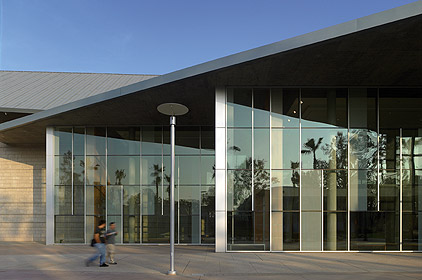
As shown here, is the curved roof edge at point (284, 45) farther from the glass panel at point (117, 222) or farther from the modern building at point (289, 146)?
the glass panel at point (117, 222)

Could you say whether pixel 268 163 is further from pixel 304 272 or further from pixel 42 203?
pixel 42 203

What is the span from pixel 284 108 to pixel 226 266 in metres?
7.17

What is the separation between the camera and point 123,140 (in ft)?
68.3

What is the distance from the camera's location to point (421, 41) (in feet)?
38.7

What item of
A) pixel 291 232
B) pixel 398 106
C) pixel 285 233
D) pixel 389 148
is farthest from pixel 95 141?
pixel 398 106

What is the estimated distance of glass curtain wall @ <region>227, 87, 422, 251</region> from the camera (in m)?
15.8

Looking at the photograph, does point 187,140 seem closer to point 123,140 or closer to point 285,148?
point 123,140

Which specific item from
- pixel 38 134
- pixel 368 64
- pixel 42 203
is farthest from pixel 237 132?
pixel 42 203

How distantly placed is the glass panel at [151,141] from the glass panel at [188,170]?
128 cm

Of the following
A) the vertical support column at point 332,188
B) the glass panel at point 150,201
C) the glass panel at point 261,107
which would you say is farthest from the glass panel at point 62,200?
the vertical support column at point 332,188

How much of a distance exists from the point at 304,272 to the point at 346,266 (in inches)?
74.4

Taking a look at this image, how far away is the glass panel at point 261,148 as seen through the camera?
16.0 metres

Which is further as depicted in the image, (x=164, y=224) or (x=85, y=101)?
(x=164, y=224)

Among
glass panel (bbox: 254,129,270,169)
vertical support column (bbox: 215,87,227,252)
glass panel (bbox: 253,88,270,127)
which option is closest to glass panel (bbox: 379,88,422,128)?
glass panel (bbox: 253,88,270,127)
